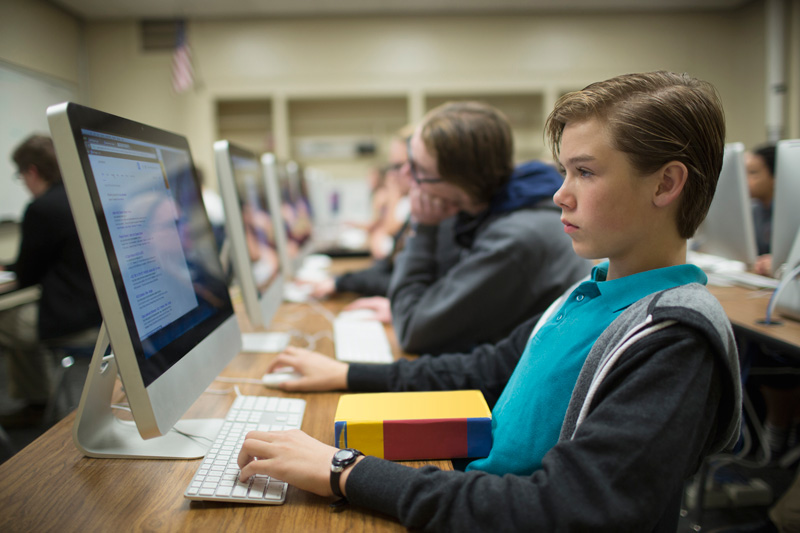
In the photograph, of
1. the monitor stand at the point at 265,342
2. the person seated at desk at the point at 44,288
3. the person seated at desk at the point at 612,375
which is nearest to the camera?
the person seated at desk at the point at 612,375

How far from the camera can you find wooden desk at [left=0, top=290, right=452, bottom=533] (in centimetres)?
62

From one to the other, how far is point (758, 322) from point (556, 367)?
1.04 meters

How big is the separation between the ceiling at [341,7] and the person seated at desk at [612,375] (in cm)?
570

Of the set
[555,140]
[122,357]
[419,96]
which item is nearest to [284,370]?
[122,357]

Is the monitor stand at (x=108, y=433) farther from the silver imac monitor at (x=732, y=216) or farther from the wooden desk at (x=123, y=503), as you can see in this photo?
the silver imac monitor at (x=732, y=216)

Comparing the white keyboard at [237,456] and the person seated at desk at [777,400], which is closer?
the white keyboard at [237,456]

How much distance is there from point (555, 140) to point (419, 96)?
5.60 metres

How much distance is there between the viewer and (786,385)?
2.00m

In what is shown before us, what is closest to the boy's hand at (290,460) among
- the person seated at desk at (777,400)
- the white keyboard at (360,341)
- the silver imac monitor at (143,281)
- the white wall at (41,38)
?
the silver imac monitor at (143,281)

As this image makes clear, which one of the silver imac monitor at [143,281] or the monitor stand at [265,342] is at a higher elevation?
the silver imac monitor at [143,281]

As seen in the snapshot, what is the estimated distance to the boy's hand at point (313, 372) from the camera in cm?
102

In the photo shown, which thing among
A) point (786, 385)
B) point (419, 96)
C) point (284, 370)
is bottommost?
point (786, 385)

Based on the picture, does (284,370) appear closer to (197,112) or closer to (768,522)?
(768,522)

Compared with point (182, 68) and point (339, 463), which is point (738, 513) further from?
point (182, 68)
